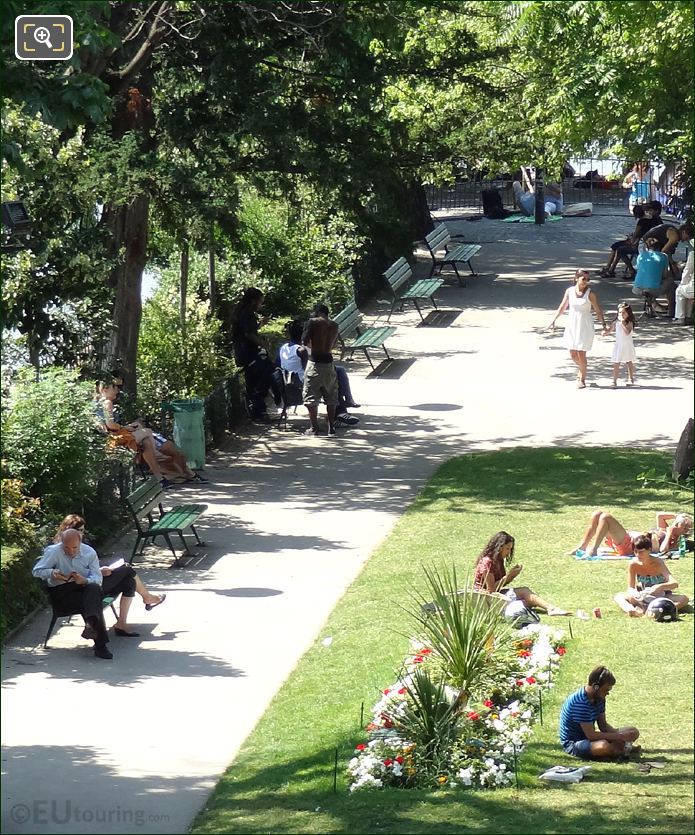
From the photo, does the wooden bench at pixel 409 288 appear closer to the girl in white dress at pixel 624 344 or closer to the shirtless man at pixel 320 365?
the girl in white dress at pixel 624 344

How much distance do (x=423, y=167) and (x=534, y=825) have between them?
19.6 m

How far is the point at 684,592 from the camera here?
12367 mm

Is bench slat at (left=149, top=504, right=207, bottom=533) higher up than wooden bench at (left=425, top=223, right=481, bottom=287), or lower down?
lower down

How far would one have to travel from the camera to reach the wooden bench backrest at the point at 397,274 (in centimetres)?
2562

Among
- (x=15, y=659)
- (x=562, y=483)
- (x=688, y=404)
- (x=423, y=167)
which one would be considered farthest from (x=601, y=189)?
(x=15, y=659)

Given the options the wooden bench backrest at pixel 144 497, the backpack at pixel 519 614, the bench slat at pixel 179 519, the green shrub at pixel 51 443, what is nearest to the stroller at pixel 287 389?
the wooden bench backrest at pixel 144 497

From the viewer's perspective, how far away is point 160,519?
548 inches

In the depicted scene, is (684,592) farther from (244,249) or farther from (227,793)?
(244,249)

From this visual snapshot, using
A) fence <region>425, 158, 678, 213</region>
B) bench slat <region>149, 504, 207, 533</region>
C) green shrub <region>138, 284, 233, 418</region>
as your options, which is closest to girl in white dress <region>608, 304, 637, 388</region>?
green shrub <region>138, 284, 233, 418</region>

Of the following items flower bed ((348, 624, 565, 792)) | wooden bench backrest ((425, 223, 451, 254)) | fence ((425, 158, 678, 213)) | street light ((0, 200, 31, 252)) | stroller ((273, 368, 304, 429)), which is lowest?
flower bed ((348, 624, 565, 792))

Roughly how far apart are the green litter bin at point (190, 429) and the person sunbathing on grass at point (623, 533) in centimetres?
510

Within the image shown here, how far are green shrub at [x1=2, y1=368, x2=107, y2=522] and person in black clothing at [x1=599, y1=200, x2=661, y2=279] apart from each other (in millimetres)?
16555

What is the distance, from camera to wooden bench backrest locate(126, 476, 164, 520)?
13609 mm

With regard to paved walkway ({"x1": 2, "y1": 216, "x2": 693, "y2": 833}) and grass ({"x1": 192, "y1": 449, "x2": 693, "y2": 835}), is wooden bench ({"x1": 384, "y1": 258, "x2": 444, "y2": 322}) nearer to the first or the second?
paved walkway ({"x1": 2, "y1": 216, "x2": 693, "y2": 833})
